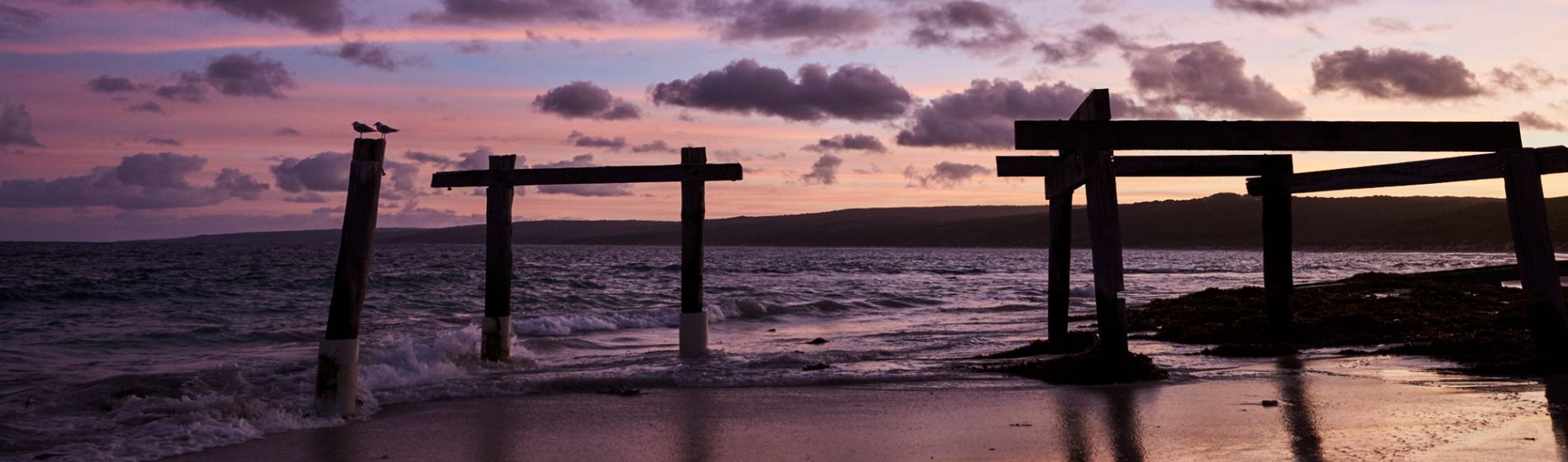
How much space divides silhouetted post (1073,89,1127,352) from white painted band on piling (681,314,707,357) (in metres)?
6.33

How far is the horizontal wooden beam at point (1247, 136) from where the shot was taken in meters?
9.86

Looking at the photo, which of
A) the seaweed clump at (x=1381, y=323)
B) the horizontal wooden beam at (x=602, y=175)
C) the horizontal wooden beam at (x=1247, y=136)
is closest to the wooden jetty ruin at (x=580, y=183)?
the horizontal wooden beam at (x=602, y=175)

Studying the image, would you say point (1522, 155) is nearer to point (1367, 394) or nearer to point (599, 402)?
point (1367, 394)

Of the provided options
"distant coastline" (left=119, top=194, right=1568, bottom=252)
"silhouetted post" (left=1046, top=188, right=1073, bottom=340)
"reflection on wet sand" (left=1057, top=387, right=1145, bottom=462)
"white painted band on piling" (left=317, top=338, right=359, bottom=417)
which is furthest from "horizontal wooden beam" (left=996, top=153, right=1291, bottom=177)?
"distant coastline" (left=119, top=194, right=1568, bottom=252)

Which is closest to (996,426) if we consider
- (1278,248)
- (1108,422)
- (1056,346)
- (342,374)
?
(1108,422)

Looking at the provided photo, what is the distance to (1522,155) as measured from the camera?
1003 cm

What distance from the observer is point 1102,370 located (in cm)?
1039

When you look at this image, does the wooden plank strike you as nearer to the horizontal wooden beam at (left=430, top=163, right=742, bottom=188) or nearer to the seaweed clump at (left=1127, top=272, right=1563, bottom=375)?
the seaweed clump at (left=1127, top=272, right=1563, bottom=375)

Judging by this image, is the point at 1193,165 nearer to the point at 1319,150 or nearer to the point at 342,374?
the point at 1319,150

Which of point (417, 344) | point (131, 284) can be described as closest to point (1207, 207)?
point (131, 284)

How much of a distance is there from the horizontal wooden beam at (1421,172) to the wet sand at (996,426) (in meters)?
1.92

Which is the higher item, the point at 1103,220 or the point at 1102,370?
the point at 1103,220

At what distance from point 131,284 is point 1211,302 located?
3626cm

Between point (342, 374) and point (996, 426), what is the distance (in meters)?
5.59
